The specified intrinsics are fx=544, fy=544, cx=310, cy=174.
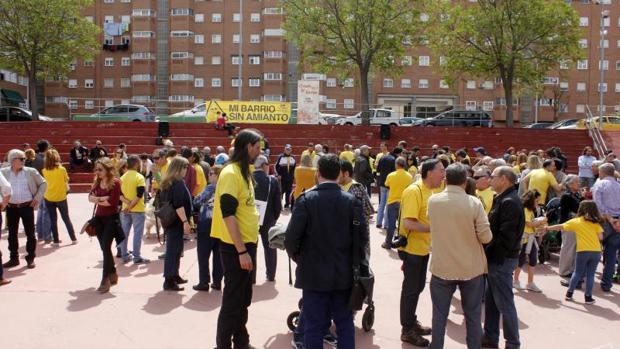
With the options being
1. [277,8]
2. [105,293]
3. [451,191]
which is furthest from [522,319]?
[277,8]

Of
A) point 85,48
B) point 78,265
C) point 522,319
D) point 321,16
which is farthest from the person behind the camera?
point 85,48

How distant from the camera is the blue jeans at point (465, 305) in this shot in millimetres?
4559

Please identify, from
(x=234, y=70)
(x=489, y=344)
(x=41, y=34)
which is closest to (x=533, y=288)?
(x=489, y=344)

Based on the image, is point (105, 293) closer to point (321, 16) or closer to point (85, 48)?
point (321, 16)

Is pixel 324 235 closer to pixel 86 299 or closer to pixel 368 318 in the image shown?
pixel 368 318

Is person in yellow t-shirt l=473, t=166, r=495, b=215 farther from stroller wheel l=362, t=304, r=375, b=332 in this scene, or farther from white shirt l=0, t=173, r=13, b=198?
white shirt l=0, t=173, r=13, b=198

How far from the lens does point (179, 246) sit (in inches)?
275

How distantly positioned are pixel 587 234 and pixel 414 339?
10.8 ft

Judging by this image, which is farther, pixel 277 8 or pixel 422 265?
pixel 277 8

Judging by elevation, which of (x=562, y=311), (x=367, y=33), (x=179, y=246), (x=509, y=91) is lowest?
(x=562, y=311)

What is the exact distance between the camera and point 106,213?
693 cm

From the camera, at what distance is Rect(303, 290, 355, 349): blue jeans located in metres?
4.02

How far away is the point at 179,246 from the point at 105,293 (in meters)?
1.05

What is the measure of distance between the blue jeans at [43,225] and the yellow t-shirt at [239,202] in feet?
21.1
